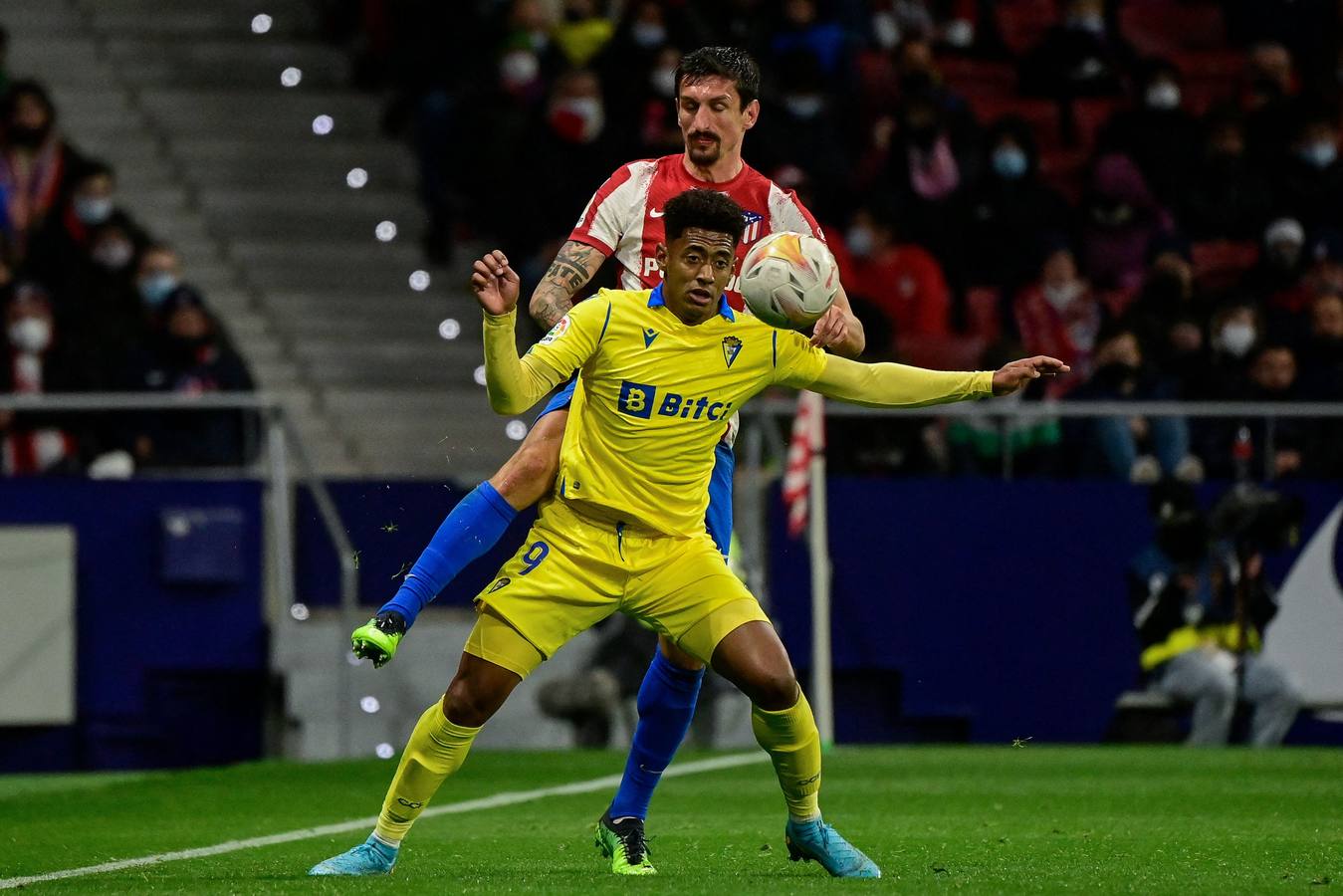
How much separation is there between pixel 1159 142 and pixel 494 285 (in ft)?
35.9

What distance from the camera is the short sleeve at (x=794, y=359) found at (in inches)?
288

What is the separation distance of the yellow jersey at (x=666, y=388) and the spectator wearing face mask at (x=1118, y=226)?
873cm

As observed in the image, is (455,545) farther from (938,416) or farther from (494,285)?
(938,416)

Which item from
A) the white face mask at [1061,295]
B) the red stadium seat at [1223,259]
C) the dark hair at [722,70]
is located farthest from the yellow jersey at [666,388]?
the red stadium seat at [1223,259]

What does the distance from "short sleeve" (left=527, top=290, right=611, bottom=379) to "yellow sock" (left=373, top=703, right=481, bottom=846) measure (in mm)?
1041

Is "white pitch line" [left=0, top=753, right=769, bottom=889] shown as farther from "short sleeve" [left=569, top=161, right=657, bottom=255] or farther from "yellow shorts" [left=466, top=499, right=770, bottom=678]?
"short sleeve" [left=569, top=161, right=657, bottom=255]

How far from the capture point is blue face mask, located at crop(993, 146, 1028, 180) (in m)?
16.1

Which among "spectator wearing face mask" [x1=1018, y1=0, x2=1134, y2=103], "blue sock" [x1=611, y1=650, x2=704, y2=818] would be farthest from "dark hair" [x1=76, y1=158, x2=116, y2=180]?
"blue sock" [x1=611, y1=650, x2=704, y2=818]

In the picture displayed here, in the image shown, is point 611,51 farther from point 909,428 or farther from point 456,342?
point 909,428

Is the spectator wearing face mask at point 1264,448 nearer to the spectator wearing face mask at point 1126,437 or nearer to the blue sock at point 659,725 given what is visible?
the spectator wearing face mask at point 1126,437

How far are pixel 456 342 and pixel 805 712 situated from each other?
31.3 feet

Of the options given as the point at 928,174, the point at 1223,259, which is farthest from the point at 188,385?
the point at 1223,259

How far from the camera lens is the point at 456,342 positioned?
1642cm

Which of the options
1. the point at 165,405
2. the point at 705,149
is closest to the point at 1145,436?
the point at 165,405
